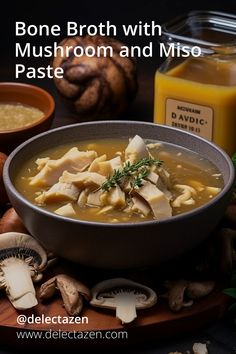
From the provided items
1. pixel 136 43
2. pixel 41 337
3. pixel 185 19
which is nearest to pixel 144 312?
pixel 41 337

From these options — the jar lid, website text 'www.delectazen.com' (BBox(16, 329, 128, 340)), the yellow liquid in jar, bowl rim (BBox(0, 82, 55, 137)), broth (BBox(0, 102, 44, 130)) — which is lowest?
broth (BBox(0, 102, 44, 130))

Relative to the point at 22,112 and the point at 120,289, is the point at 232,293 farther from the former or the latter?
the point at 22,112

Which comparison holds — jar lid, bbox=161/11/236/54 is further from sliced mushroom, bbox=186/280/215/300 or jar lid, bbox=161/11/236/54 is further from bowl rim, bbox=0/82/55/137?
sliced mushroom, bbox=186/280/215/300

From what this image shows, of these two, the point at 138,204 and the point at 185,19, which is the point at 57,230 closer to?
the point at 138,204

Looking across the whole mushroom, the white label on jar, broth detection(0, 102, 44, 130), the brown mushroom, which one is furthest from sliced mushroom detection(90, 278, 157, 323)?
the whole mushroom

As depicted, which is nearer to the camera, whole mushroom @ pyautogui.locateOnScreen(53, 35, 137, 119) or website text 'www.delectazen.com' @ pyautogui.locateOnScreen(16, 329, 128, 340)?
website text 'www.delectazen.com' @ pyautogui.locateOnScreen(16, 329, 128, 340)

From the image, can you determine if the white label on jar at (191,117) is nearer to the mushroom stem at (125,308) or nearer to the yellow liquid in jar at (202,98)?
the yellow liquid in jar at (202,98)
